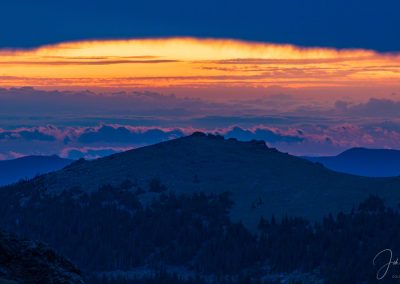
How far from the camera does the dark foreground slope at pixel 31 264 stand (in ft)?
77.9

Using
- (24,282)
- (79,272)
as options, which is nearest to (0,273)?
(24,282)

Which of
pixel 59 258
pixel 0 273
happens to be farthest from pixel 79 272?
pixel 0 273

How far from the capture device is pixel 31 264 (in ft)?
79.9

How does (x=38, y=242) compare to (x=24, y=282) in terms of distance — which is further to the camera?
(x=38, y=242)

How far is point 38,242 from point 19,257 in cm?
64

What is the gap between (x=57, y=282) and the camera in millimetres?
23812

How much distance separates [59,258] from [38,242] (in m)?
0.66

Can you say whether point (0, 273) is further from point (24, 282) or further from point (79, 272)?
point (79, 272)

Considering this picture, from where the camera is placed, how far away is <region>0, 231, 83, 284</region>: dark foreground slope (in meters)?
23.8

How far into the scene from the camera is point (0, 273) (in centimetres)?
2338

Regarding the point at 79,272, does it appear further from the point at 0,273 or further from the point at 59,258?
the point at 0,273

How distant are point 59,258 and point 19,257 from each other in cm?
104

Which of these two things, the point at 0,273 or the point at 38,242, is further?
the point at 38,242

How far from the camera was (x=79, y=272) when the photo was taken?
25.0m
